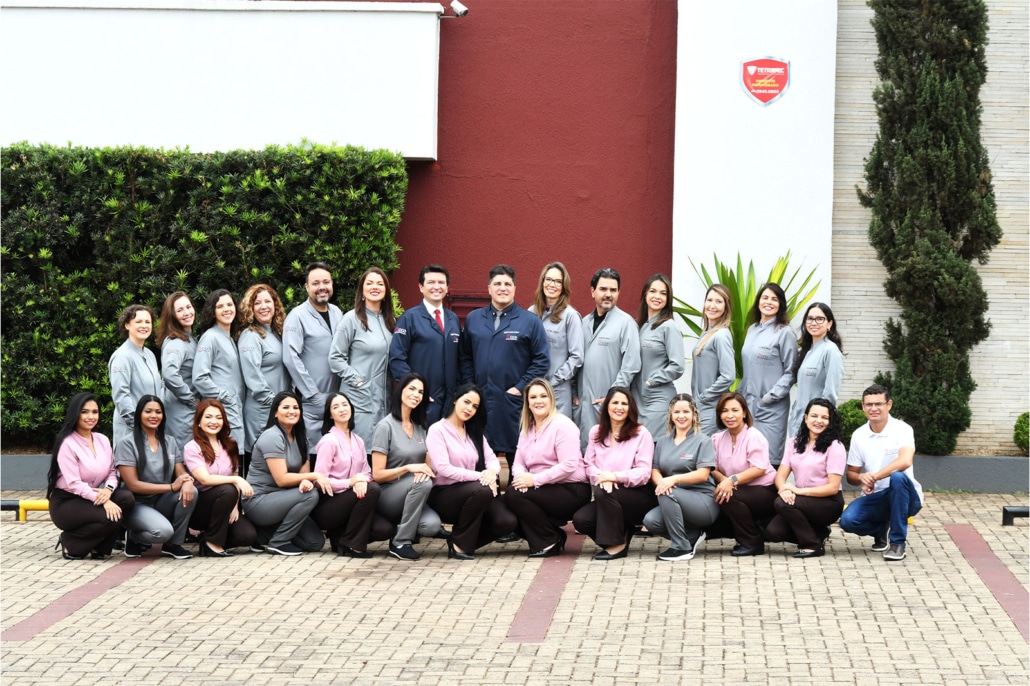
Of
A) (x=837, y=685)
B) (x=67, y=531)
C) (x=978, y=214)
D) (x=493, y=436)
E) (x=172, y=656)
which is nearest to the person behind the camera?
(x=837, y=685)

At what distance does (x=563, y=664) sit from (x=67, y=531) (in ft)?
13.3

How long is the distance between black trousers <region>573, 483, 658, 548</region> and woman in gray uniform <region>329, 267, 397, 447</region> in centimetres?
183

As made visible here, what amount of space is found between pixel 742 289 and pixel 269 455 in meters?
4.95

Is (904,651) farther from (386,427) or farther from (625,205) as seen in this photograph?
(625,205)

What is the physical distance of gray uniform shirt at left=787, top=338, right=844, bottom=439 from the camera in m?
9.37

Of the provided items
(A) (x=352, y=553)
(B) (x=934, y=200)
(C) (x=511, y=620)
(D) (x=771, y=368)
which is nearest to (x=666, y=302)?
(D) (x=771, y=368)

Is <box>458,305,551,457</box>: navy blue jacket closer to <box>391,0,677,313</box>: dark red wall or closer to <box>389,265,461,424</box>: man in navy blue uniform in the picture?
<box>389,265,461,424</box>: man in navy blue uniform

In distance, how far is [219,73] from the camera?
12234 mm

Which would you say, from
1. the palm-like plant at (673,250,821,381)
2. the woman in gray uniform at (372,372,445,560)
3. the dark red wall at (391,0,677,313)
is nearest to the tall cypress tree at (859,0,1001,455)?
the palm-like plant at (673,250,821,381)

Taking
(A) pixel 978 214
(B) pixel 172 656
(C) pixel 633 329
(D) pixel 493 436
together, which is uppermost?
(A) pixel 978 214

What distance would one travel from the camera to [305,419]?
9609 mm

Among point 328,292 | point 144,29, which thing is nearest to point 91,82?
point 144,29

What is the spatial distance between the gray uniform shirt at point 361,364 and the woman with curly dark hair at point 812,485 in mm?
3026

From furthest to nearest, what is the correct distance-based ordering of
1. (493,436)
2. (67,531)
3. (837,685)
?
(493,436), (67,531), (837,685)
